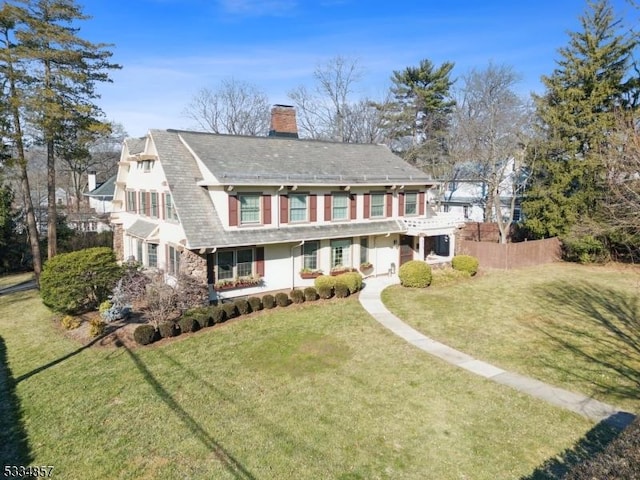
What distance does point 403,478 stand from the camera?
7531 mm

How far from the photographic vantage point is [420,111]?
4219cm

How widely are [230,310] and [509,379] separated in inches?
A: 392

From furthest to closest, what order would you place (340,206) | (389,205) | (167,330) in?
(389,205) → (340,206) → (167,330)

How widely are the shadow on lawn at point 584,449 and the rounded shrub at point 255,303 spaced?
1153 centimetres

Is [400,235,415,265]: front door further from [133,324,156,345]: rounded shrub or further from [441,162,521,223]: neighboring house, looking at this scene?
[133,324,156,345]: rounded shrub

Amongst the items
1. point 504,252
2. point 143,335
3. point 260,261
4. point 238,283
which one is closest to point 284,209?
point 260,261

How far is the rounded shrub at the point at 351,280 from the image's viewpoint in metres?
19.4

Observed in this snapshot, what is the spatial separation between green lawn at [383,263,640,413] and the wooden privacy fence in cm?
120

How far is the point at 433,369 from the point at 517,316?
22.0 ft

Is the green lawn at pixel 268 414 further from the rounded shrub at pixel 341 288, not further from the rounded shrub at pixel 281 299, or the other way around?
the rounded shrub at pixel 341 288

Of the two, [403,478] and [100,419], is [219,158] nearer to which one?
[100,419]

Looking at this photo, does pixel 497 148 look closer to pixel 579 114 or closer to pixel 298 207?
pixel 579 114

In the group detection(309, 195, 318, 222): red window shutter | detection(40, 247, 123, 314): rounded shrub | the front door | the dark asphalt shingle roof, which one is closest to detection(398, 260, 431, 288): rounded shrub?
the dark asphalt shingle roof

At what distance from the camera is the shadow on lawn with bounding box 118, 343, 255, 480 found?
25.5ft
